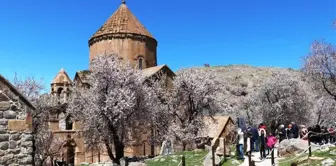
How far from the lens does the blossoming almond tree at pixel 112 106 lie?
2594 centimetres

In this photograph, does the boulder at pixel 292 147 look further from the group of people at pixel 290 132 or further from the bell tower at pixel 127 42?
the bell tower at pixel 127 42

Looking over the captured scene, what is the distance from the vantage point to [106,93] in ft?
87.2

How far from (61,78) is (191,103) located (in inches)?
928

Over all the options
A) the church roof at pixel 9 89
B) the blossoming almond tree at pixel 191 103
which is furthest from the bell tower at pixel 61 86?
the church roof at pixel 9 89

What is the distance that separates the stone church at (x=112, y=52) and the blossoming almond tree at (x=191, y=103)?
733cm

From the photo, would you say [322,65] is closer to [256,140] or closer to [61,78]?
[256,140]

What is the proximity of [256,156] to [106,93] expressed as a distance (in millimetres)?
12051

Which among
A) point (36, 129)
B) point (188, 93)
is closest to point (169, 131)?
point (188, 93)

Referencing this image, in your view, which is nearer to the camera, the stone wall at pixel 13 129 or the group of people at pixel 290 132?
the stone wall at pixel 13 129

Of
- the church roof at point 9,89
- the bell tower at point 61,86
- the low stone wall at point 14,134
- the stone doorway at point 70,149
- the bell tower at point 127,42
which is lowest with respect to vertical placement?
the stone doorway at point 70,149

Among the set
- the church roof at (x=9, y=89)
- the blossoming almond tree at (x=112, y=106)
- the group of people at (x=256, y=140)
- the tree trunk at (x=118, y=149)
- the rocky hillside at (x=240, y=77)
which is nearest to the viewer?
the church roof at (x=9, y=89)

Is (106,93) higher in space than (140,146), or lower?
higher

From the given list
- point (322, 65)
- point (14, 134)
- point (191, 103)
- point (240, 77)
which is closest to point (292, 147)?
point (14, 134)

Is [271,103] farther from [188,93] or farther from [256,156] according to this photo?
[256,156]
